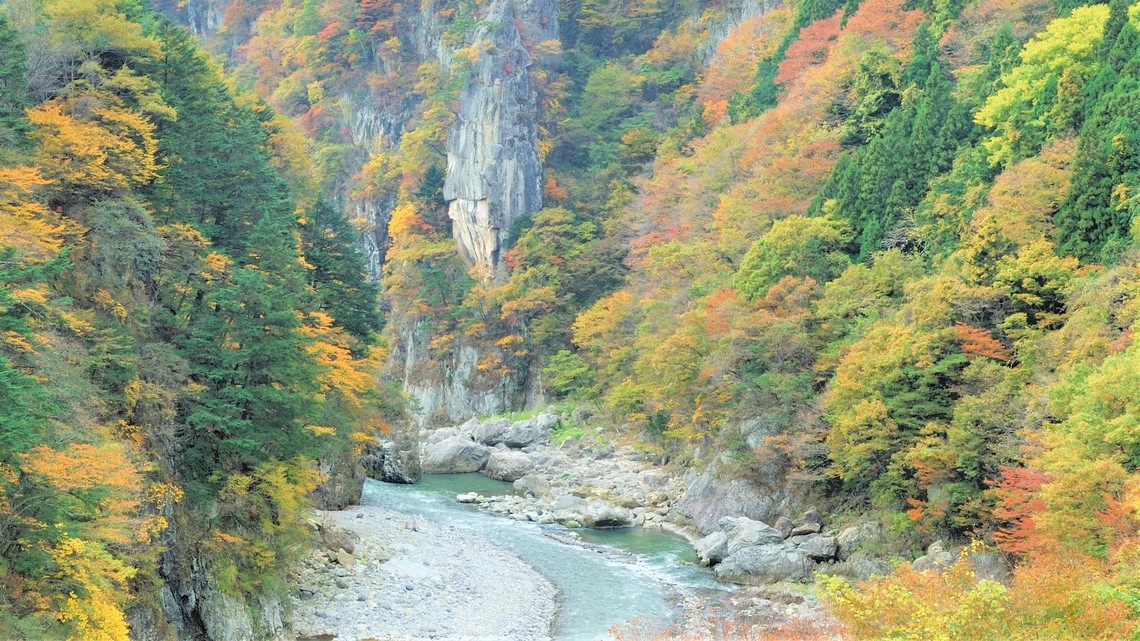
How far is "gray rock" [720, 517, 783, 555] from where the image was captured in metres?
27.0

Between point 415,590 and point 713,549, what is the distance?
25.5 ft

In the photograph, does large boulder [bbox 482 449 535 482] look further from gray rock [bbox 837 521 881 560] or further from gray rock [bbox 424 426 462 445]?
gray rock [bbox 837 521 881 560]

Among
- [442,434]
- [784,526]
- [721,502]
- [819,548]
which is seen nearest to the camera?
[819,548]

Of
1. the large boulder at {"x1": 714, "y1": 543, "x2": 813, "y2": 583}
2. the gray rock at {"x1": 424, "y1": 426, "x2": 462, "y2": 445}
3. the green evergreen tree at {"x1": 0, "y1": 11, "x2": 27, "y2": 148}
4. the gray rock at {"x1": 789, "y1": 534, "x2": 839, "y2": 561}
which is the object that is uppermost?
the green evergreen tree at {"x1": 0, "y1": 11, "x2": 27, "y2": 148}

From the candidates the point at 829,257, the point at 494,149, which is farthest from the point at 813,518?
the point at 494,149

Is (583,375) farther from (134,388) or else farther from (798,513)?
(134,388)

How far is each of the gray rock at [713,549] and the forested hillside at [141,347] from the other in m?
10.0

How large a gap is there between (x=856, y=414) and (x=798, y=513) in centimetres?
460

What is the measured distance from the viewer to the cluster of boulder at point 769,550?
84.6ft

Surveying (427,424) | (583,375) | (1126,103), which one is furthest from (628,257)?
(1126,103)

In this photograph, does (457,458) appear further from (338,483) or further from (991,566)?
(991,566)

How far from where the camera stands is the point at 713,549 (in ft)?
90.4

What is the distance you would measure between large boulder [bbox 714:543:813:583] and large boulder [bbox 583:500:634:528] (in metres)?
6.62

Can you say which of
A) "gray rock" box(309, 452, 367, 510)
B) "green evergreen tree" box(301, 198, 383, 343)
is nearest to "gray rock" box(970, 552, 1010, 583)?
"gray rock" box(309, 452, 367, 510)
